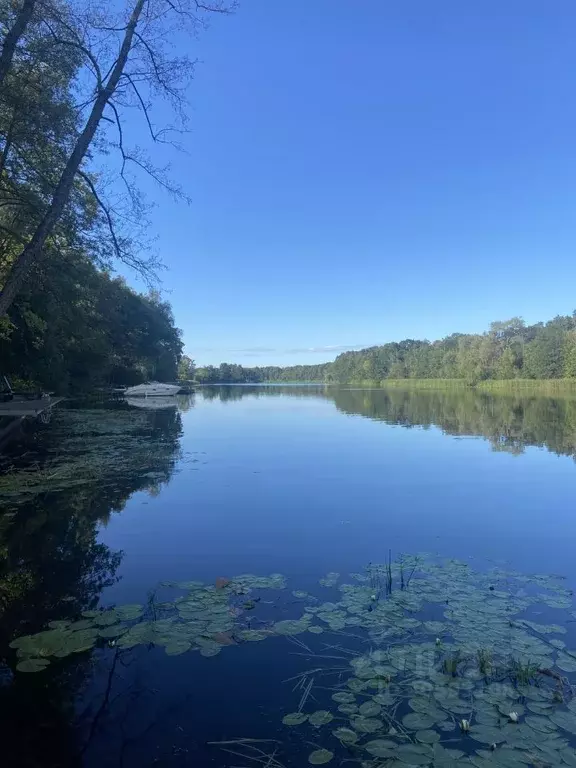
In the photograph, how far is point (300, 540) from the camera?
6.57 meters

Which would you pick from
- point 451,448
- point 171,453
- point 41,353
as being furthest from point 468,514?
point 41,353

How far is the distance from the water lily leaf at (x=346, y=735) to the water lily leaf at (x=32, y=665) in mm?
2145

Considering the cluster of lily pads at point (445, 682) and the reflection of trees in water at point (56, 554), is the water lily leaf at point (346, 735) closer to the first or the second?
the cluster of lily pads at point (445, 682)

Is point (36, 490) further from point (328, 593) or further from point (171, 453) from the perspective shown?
point (328, 593)

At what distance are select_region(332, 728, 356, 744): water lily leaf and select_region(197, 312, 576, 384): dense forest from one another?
7275 centimetres

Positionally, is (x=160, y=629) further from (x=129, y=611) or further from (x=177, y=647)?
(x=129, y=611)

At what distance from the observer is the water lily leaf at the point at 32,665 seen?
341cm

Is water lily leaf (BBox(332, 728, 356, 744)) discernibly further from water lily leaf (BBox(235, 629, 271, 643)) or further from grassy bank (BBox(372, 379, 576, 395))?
grassy bank (BBox(372, 379, 576, 395))

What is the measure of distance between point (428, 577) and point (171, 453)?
987 cm

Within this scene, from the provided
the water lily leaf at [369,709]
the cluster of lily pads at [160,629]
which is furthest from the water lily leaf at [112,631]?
the water lily leaf at [369,709]

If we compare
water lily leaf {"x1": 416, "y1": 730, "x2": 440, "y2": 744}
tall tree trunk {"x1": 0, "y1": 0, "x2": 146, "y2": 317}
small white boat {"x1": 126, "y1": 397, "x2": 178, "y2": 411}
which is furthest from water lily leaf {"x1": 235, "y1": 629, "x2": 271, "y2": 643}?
small white boat {"x1": 126, "y1": 397, "x2": 178, "y2": 411}

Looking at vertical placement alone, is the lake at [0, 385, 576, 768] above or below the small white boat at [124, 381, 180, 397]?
below

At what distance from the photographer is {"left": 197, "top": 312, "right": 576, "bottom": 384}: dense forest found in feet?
235

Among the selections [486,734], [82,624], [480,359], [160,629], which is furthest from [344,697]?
[480,359]
